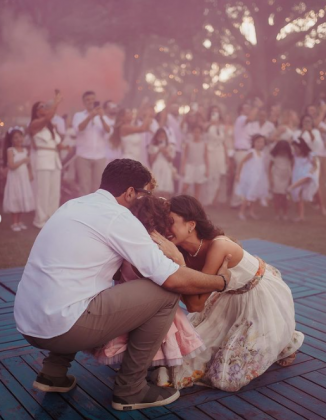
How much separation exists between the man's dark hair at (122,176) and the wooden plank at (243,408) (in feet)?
3.77

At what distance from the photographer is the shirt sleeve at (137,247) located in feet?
7.75

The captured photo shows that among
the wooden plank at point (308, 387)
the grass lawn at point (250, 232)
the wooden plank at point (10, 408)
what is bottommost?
the grass lawn at point (250, 232)

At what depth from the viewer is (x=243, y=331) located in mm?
2969

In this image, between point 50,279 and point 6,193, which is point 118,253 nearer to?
point 50,279

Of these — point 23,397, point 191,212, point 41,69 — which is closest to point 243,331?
point 191,212

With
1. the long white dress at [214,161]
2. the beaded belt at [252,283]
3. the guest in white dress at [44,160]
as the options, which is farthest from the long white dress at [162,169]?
the beaded belt at [252,283]

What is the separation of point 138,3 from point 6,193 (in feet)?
36.6

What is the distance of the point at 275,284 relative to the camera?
3.14 metres

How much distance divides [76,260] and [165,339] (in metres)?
0.66

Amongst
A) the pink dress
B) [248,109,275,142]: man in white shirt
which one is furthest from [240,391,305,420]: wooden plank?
[248,109,275,142]: man in white shirt

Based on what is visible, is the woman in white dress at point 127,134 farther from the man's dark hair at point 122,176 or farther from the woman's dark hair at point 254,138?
the man's dark hair at point 122,176

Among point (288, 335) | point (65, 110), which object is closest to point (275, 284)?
point (288, 335)

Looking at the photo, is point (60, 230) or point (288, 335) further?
point (288, 335)

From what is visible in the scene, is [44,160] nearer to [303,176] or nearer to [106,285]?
[303,176]
